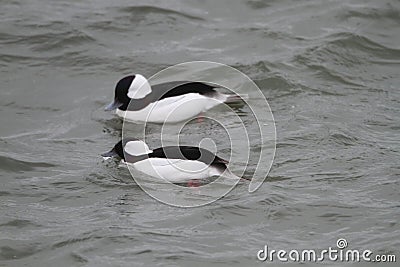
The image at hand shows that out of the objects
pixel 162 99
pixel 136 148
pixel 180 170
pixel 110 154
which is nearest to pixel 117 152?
pixel 110 154

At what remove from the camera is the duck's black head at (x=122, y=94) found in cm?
1097

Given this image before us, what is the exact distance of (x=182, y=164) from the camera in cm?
866

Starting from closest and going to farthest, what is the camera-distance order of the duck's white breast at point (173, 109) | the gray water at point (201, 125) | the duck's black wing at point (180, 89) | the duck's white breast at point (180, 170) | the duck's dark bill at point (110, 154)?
the gray water at point (201, 125) < the duck's white breast at point (180, 170) < the duck's dark bill at point (110, 154) < the duck's white breast at point (173, 109) < the duck's black wing at point (180, 89)

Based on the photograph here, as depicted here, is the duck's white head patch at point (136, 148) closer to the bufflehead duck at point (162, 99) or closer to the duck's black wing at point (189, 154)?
the duck's black wing at point (189, 154)

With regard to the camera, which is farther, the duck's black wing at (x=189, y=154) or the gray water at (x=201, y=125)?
the duck's black wing at (x=189, y=154)

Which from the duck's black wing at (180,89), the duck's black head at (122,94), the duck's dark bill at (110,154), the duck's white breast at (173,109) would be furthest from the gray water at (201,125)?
the duck's black wing at (180,89)

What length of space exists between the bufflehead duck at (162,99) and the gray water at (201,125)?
256 millimetres

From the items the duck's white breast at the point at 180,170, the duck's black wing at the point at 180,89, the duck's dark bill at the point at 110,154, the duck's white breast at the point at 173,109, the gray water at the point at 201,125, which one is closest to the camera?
the gray water at the point at 201,125

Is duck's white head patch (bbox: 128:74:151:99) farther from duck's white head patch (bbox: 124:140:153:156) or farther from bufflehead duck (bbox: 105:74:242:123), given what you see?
duck's white head patch (bbox: 124:140:153:156)

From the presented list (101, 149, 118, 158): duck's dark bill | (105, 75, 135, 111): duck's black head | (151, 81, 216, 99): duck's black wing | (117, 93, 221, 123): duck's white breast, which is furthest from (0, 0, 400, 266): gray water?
(151, 81, 216, 99): duck's black wing

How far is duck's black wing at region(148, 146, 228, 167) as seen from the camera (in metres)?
8.71

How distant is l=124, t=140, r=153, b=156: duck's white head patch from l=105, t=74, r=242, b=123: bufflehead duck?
165 centimetres

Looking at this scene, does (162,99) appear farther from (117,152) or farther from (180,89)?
(117,152)

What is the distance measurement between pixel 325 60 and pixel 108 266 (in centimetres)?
596
